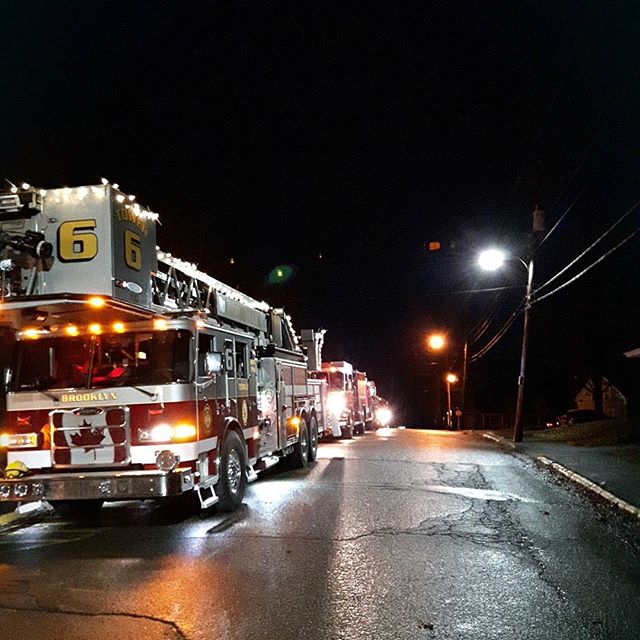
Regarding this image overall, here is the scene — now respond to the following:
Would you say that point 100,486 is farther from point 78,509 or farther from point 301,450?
point 301,450

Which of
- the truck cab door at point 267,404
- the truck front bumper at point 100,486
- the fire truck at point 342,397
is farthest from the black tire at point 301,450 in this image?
the truck front bumper at point 100,486

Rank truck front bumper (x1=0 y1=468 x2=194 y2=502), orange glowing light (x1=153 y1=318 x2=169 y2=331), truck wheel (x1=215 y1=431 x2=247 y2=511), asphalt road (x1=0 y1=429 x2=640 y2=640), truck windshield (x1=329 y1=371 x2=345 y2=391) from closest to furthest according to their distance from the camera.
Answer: asphalt road (x1=0 y1=429 x2=640 y2=640), truck front bumper (x1=0 y1=468 x2=194 y2=502), orange glowing light (x1=153 y1=318 x2=169 y2=331), truck wheel (x1=215 y1=431 x2=247 y2=511), truck windshield (x1=329 y1=371 x2=345 y2=391)

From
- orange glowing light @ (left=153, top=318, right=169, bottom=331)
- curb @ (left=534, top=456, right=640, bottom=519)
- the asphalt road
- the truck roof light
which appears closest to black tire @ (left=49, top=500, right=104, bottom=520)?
the asphalt road

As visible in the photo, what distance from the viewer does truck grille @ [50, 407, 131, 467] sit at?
331 inches

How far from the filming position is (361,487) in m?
11.8

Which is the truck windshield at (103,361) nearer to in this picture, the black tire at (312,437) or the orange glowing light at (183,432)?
the orange glowing light at (183,432)

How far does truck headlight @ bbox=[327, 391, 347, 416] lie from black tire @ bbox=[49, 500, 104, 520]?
44.6 ft

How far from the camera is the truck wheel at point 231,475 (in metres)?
9.48

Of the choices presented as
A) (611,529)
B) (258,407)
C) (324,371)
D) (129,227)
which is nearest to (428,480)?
(258,407)

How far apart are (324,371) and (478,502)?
14153 millimetres

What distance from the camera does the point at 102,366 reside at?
9.00 m

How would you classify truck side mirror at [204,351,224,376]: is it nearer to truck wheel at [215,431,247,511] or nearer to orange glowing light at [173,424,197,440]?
orange glowing light at [173,424,197,440]

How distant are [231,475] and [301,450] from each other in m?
5.25

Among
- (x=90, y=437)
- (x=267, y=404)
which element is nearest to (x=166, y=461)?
(x=90, y=437)
